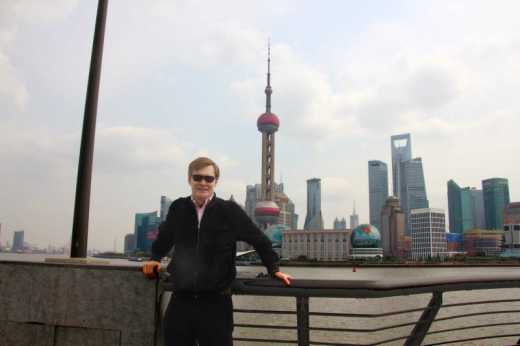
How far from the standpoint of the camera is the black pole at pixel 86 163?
5.19 meters

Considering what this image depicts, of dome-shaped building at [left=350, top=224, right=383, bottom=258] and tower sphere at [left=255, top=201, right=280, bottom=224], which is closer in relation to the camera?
dome-shaped building at [left=350, top=224, right=383, bottom=258]

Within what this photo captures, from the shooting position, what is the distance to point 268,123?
181 m

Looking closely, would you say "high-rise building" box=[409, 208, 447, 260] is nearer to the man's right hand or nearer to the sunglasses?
the man's right hand

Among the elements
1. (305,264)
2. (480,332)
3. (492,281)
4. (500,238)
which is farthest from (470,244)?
(492,281)

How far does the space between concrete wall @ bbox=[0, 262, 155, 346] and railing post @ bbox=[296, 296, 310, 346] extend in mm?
1379

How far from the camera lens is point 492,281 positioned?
3.56 meters

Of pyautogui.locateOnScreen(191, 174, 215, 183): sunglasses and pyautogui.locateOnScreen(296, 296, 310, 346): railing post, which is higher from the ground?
pyautogui.locateOnScreen(191, 174, 215, 183): sunglasses

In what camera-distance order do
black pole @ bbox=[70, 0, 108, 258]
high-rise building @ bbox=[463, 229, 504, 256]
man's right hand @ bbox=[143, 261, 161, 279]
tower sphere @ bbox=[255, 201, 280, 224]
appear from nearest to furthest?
1. man's right hand @ bbox=[143, 261, 161, 279]
2. black pole @ bbox=[70, 0, 108, 258]
3. tower sphere @ bbox=[255, 201, 280, 224]
4. high-rise building @ bbox=[463, 229, 504, 256]

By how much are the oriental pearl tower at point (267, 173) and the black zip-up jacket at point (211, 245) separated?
168m

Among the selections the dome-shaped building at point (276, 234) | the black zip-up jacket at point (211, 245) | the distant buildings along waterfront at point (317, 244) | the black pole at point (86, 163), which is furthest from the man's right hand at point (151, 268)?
the dome-shaped building at point (276, 234)

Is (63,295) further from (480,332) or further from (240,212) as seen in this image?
(480,332)

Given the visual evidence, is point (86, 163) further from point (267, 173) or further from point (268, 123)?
point (268, 123)

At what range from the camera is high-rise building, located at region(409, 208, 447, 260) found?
606 ft

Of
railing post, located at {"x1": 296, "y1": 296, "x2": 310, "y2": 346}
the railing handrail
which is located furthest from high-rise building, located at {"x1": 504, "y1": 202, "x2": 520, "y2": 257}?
railing post, located at {"x1": 296, "y1": 296, "x2": 310, "y2": 346}
